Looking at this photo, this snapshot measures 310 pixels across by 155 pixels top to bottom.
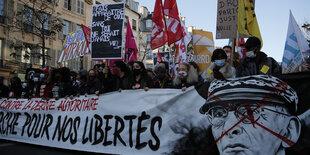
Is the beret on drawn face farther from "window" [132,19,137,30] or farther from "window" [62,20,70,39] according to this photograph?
"window" [132,19,137,30]

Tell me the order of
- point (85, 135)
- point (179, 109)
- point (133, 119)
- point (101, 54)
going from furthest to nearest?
point (101, 54)
point (85, 135)
point (133, 119)
point (179, 109)

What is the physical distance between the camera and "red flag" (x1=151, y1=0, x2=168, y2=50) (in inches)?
296

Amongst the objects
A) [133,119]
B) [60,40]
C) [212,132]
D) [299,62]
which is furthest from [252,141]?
[60,40]

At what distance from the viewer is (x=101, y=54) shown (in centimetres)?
696

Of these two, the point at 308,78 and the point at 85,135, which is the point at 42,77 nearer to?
the point at 85,135

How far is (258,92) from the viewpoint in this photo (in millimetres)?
3309

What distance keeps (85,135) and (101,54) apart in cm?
239

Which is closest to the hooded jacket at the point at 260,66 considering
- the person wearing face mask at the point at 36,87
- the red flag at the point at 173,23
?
the red flag at the point at 173,23

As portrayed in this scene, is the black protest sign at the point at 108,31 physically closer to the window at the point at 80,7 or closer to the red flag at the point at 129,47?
the red flag at the point at 129,47

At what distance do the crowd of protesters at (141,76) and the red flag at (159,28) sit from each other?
1476 mm

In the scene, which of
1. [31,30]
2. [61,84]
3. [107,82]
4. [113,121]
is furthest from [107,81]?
[31,30]

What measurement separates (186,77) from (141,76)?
3.25 feet

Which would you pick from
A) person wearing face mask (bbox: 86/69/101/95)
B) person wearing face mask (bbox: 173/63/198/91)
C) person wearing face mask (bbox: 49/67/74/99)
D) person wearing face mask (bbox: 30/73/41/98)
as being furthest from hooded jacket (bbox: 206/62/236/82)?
person wearing face mask (bbox: 30/73/41/98)

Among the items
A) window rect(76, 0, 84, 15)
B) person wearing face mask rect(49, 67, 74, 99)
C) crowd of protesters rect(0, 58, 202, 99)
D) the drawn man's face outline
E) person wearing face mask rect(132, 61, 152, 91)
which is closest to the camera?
the drawn man's face outline
